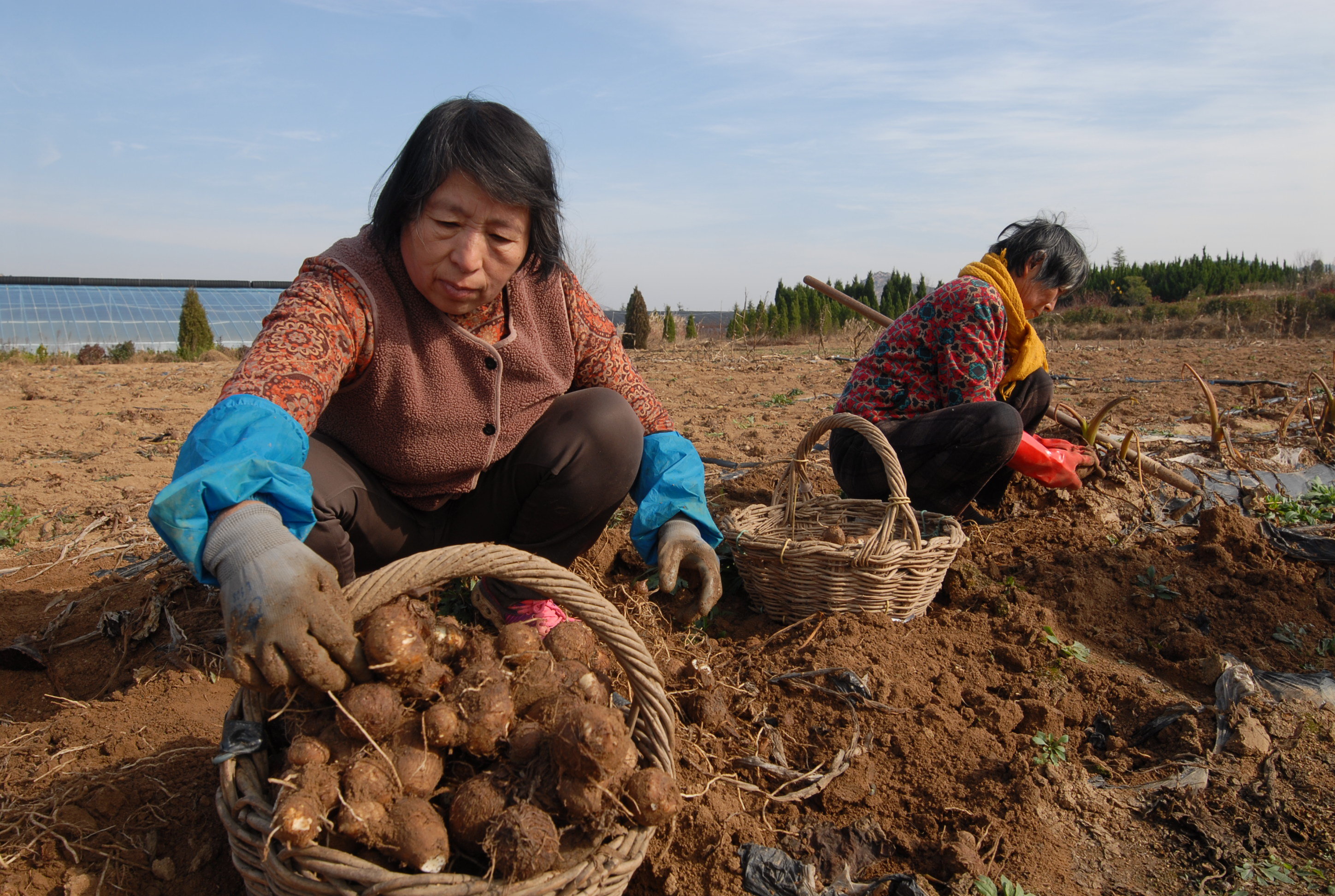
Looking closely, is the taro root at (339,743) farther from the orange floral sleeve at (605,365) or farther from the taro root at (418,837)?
the orange floral sleeve at (605,365)

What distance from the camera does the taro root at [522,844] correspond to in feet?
3.73

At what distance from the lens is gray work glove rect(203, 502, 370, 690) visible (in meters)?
1.15

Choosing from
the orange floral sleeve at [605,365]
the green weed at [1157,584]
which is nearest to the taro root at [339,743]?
the orange floral sleeve at [605,365]

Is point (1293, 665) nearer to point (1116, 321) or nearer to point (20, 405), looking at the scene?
point (20, 405)

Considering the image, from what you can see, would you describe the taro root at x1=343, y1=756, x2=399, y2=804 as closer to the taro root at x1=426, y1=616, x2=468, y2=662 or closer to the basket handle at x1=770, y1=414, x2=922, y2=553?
the taro root at x1=426, y1=616, x2=468, y2=662

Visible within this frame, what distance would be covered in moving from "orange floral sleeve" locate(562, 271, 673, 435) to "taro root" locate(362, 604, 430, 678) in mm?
1129

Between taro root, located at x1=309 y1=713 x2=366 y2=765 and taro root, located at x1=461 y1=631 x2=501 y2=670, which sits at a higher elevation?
taro root, located at x1=461 y1=631 x2=501 y2=670

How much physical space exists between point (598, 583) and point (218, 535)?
1.54 meters

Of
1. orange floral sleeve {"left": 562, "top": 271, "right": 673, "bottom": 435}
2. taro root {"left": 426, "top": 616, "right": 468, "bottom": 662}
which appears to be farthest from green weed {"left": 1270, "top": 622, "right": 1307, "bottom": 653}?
taro root {"left": 426, "top": 616, "right": 468, "bottom": 662}

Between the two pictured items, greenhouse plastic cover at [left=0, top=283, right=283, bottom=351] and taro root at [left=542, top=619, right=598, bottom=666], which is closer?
taro root at [left=542, top=619, right=598, bottom=666]

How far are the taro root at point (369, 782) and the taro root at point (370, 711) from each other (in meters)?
0.04

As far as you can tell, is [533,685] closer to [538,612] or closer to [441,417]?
[538,612]

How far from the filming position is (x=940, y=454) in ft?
9.78

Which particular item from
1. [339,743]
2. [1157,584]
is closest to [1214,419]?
[1157,584]
